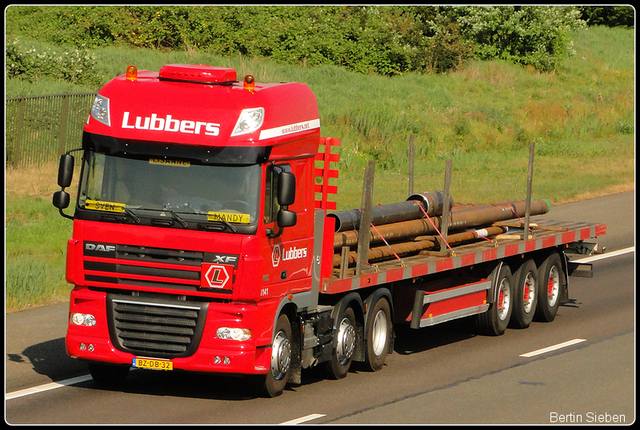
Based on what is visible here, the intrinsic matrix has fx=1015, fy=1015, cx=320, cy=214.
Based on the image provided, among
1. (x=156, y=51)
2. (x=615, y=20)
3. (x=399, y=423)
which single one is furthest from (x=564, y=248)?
(x=615, y=20)

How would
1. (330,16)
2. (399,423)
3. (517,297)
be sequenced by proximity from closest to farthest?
(399,423) → (517,297) → (330,16)

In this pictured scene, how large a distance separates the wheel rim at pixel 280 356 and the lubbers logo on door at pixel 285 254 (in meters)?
0.83

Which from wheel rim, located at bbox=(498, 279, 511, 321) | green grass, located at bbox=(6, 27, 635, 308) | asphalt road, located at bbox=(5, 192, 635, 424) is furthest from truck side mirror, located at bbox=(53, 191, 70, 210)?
wheel rim, located at bbox=(498, 279, 511, 321)

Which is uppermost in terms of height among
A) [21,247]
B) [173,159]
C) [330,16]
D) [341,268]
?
[330,16]

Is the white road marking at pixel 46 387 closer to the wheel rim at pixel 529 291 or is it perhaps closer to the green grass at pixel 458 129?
the green grass at pixel 458 129

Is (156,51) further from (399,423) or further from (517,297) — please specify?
(399,423)

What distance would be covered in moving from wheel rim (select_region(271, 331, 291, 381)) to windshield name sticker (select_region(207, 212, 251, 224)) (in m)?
1.46

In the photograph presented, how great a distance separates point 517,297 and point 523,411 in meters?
5.65

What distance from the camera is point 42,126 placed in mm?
27078

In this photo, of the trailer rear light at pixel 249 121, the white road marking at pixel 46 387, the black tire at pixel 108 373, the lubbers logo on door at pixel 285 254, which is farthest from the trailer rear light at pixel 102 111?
the white road marking at pixel 46 387

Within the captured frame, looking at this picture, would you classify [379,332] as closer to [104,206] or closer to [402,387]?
[402,387]

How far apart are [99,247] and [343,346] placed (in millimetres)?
3332

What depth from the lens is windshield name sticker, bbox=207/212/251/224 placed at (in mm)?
10695

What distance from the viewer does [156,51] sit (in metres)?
43.0
